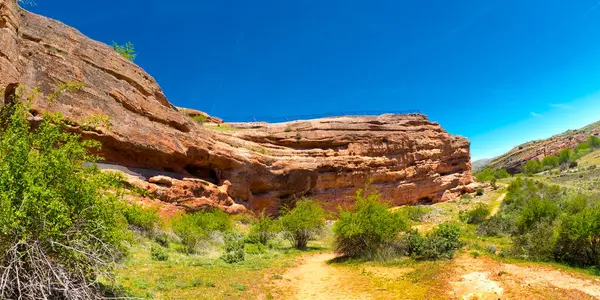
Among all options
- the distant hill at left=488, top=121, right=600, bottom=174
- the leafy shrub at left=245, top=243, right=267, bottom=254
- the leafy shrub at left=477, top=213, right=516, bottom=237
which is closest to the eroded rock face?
the leafy shrub at left=245, top=243, right=267, bottom=254

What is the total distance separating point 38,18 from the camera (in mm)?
22547

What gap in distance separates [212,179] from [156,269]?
1890 cm

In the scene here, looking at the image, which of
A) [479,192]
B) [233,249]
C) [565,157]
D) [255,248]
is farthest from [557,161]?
[233,249]

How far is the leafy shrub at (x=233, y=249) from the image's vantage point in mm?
17372

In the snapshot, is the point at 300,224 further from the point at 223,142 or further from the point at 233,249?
the point at 223,142

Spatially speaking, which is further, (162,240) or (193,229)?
(162,240)

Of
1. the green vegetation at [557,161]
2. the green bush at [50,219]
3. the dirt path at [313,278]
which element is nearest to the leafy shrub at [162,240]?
the dirt path at [313,278]


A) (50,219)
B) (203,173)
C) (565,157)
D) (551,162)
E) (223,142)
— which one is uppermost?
Result: (565,157)

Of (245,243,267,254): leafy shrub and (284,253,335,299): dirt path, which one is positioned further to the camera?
(245,243,267,254): leafy shrub

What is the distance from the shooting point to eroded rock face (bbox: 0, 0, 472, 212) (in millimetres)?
21062

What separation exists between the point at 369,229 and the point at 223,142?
19.0 m

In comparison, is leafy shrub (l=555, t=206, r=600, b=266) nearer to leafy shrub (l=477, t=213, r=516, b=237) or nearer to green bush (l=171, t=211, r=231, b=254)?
leafy shrub (l=477, t=213, r=516, b=237)

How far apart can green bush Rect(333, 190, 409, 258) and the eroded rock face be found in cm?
1300

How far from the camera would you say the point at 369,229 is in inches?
701
